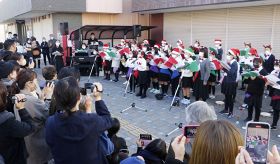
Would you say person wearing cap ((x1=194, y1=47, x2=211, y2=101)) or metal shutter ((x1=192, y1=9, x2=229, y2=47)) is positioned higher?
metal shutter ((x1=192, y1=9, x2=229, y2=47))

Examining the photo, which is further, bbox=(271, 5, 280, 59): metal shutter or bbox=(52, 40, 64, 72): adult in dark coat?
bbox=(52, 40, 64, 72): adult in dark coat

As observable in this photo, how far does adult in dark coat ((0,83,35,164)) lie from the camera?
2871 millimetres

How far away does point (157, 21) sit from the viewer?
A: 23500 millimetres

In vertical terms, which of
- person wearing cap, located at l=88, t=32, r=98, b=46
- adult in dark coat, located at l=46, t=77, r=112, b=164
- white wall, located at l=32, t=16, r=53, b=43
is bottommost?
adult in dark coat, located at l=46, t=77, r=112, b=164

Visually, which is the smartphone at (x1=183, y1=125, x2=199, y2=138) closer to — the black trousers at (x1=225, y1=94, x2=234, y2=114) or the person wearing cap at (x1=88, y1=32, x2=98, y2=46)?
the black trousers at (x1=225, y1=94, x2=234, y2=114)

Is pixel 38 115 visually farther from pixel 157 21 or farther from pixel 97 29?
pixel 157 21

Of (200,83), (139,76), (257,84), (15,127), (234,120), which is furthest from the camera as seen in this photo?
(139,76)

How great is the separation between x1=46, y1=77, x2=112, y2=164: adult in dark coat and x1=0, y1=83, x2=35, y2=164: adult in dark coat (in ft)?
1.53

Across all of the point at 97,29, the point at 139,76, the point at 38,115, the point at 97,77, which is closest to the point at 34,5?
the point at 97,29

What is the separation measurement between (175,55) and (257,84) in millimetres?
3259

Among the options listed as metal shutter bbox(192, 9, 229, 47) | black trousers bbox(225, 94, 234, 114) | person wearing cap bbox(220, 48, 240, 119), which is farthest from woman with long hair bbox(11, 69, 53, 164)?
metal shutter bbox(192, 9, 229, 47)

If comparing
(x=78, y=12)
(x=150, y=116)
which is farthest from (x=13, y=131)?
(x=78, y=12)

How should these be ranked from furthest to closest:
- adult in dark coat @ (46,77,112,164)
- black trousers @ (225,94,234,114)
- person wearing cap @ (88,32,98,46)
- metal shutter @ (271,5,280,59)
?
1. person wearing cap @ (88,32,98,46)
2. metal shutter @ (271,5,280,59)
3. black trousers @ (225,94,234,114)
4. adult in dark coat @ (46,77,112,164)

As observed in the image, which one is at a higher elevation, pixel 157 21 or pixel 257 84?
pixel 157 21
